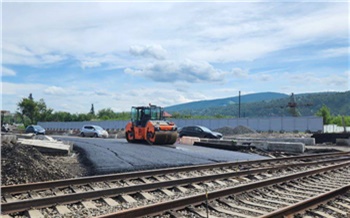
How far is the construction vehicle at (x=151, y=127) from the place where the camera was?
79.3ft

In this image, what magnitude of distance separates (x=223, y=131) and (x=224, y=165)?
37.7 metres

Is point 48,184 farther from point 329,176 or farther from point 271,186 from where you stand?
point 329,176

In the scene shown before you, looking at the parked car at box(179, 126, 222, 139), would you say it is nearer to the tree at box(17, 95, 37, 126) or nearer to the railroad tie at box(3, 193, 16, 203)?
the railroad tie at box(3, 193, 16, 203)

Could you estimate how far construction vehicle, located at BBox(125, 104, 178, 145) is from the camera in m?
24.2

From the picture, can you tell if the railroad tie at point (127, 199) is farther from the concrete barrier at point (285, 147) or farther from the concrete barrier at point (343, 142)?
the concrete barrier at point (343, 142)

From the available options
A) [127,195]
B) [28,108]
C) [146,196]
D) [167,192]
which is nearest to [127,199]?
[127,195]

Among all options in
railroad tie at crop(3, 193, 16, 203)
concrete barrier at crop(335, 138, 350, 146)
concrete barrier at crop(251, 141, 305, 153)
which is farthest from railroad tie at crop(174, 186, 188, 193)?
concrete barrier at crop(335, 138, 350, 146)

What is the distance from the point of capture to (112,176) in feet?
35.5

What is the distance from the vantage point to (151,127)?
24.3m

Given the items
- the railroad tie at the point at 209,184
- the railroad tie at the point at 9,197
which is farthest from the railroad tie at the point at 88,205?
the railroad tie at the point at 209,184

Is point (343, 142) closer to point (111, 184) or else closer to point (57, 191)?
point (111, 184)

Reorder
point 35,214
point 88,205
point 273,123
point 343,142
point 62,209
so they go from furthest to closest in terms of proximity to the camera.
→ point 273,123 < point 343,142 < point 88,205 < point 62,209 < point 35,214

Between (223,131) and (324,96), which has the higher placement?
(324,96)

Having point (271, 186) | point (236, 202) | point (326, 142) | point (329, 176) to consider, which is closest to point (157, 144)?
point (329, 176)
